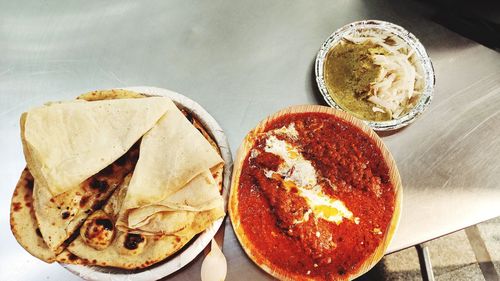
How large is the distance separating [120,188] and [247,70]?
2.33 feet

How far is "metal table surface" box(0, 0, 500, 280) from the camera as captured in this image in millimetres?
1693

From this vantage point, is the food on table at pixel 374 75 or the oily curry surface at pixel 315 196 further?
the food on table at pixel 374 75

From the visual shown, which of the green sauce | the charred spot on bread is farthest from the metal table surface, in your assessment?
the charred spot on bread

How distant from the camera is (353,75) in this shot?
5.47 ft

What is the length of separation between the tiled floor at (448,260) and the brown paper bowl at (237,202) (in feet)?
3.36

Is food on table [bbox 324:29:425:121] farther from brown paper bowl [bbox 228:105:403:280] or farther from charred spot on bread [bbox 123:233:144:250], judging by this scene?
charred spot on bread [bbox 123:233:144:250]

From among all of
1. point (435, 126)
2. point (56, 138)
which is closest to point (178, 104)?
point (56, 138)

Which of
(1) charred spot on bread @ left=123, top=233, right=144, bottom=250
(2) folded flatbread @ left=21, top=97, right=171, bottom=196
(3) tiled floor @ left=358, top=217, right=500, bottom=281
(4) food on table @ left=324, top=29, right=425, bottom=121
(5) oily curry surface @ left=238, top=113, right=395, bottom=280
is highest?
(2) folded flatbread @ left=21, top=97, right=171, bottom=196

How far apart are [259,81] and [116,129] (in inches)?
26.3

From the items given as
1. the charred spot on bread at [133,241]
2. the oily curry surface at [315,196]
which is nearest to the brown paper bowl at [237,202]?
the oily curry surface at [315,196]

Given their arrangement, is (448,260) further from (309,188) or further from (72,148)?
(72,148)

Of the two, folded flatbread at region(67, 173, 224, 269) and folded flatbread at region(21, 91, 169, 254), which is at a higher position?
folded flatbread at region(21, 91, 169, 254)

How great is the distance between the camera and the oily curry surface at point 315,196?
146 centimetres

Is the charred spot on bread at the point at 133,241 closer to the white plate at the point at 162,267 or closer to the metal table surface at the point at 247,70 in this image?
the white plate at the point at 162,267
